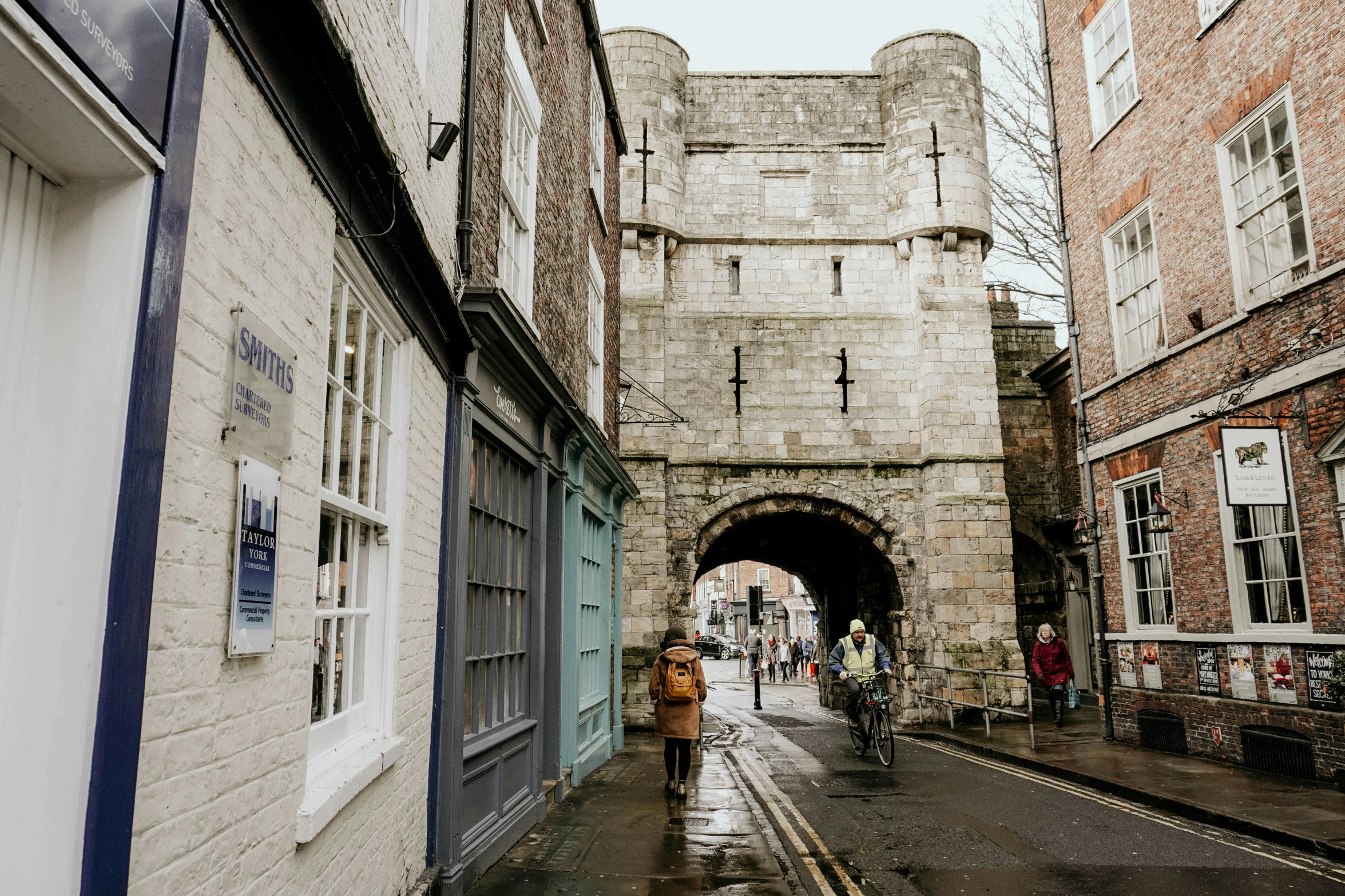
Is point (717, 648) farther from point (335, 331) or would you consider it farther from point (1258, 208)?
point (335, 331)

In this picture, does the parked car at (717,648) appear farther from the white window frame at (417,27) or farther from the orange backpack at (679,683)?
the white window frame at (417,27)

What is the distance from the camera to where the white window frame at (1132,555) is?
475 inches

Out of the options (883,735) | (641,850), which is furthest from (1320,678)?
(641,850)

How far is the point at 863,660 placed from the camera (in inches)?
465

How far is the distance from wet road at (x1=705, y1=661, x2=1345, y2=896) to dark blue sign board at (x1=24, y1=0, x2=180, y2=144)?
5.35 m

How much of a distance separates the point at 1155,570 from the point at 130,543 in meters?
13.0

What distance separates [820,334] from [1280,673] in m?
10.5

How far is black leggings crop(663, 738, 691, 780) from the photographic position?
28.7 ft

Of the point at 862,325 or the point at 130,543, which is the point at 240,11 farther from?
the point at 862,325

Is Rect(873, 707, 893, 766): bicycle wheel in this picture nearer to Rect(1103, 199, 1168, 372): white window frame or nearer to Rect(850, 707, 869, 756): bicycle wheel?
Rect(850, 707, 869, 756): bicycle wheel

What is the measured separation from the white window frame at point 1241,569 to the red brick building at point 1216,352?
2 cm

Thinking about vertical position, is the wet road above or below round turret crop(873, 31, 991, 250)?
below

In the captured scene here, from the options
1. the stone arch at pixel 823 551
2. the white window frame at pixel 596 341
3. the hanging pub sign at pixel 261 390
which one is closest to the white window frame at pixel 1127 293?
the stone arch at pixel 823 551

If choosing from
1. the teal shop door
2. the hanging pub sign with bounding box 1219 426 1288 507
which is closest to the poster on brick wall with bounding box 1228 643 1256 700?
the hanging pub sign with bounding box 1219 426 1288 507
